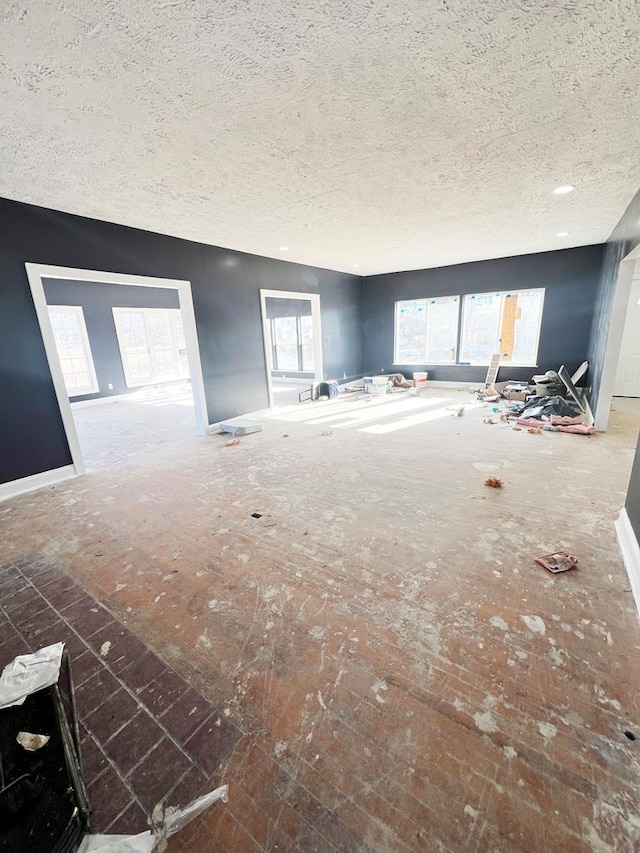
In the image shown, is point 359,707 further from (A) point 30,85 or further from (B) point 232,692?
(A) point 30,85

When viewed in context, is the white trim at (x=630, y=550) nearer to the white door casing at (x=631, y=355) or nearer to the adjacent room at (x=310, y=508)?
the adjacent room at (x=310, y=508)

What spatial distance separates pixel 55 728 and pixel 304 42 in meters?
2.97

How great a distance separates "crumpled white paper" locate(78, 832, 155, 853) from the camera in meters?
0.95

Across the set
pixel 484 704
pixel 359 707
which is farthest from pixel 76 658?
pixel 484 704

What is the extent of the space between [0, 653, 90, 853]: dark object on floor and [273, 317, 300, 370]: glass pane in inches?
378

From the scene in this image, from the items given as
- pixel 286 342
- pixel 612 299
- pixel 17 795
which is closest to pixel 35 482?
pixel 17 795

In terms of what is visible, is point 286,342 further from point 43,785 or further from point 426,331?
point 43,785

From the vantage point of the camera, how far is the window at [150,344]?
28.4 feet

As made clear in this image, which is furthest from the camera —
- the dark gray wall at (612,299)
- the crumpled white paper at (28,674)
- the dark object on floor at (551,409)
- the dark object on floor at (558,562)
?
the dark object on floor at (551,409)

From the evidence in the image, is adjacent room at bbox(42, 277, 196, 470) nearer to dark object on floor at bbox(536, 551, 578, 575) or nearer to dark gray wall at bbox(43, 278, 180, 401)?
dark gray wall at bbox(43, 278, 180, 401)

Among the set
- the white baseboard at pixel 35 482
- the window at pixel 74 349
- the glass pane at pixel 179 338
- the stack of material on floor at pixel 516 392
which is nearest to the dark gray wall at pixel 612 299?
the stack of material on floor at pixel 516 392

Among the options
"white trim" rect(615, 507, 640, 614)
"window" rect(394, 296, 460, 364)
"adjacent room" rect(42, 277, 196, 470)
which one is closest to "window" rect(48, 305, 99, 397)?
"adjacent room" rect(42, 277, 196, 470)

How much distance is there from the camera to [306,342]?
10.0m

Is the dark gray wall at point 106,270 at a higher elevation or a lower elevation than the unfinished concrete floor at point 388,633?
higher
